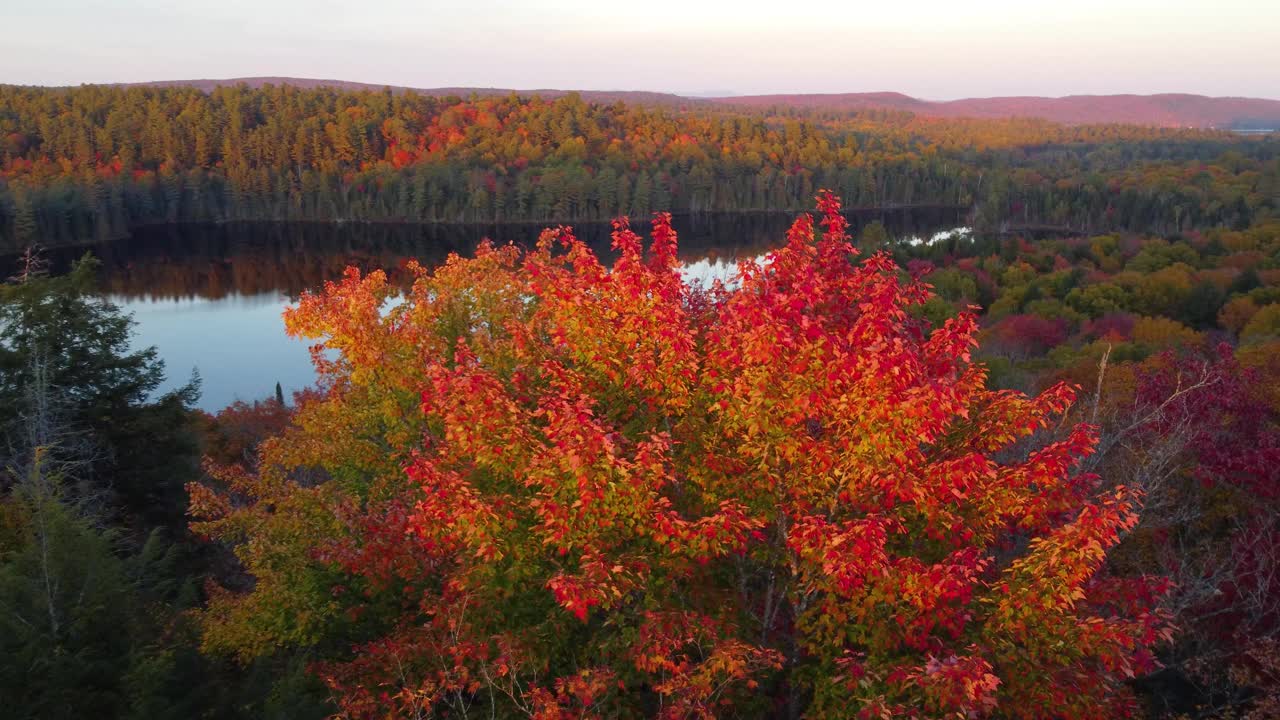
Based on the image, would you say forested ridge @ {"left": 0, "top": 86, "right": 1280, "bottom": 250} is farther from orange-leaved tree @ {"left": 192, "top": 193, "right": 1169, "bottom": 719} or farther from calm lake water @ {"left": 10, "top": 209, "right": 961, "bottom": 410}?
orange-leaved tree @ {"left": 192, "top": 193, "right": 1169, "bottom": 719}

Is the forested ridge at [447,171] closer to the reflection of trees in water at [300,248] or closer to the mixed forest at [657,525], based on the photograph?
the reflection of trees in water at [300,248]

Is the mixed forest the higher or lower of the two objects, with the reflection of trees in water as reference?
higher

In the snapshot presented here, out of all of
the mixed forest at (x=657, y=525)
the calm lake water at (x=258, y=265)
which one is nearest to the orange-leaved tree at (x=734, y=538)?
the mixed forest at (x=657, y=525)

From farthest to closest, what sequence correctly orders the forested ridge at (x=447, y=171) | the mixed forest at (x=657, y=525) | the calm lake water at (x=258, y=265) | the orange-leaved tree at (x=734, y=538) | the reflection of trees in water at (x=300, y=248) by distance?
the forested ridge at (x=447, y=171) → the reflection of trees in water at (x=300, y=248) → the calm lake water at (x=258, y=265) → the mixed forest at (x=657, y=525) → the orange-leaved tree at (x=734, y=538)

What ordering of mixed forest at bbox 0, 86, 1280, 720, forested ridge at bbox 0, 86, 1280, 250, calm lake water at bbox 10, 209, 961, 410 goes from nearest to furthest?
mixed forest at bbox 0, 86, 1280, 720 < calm lake water at bbox 10, 209, 961, 410 < forested ridge at bbox 0, 86, 1280, 250

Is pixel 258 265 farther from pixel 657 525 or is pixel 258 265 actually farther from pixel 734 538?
pixel 734 538

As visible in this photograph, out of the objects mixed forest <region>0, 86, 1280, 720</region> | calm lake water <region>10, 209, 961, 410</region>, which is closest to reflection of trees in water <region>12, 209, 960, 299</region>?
calm lake water <region>10, 209, 961, 410</region>

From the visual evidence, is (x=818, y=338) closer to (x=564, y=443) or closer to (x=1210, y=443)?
(x=564, y=443)
